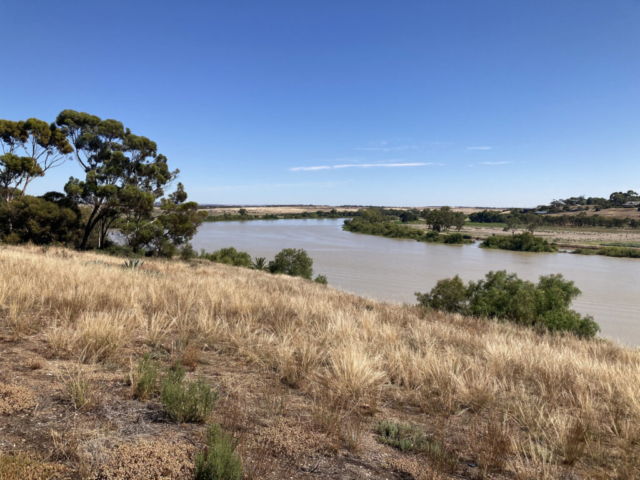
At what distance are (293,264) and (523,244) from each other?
44098 mm

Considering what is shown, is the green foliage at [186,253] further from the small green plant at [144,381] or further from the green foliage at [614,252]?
the green foliage at [614,252]

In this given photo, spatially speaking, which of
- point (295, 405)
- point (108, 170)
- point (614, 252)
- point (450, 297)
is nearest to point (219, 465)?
point (295, 405)

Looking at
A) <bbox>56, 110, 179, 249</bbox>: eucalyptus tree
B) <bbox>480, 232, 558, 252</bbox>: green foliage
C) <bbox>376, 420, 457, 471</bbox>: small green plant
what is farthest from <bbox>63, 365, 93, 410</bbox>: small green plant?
<bbox>480, 232, 558, 252</bbox>: green foliage

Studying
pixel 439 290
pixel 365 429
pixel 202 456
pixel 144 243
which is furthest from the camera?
pixel 144 243

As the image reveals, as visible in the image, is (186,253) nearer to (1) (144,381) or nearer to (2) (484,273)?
(1) (144,381)

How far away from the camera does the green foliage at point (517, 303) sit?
11.7m

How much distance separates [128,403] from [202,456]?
1.08 meters

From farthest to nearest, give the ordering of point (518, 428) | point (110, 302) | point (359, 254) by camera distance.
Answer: point (359, 254), point (110, 302), point (518, 428)

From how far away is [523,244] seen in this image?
184 feet

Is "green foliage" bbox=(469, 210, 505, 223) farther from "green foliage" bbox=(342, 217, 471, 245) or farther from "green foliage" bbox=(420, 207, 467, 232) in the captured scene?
"green foliage" bbox=(342, 217, 471, 245)

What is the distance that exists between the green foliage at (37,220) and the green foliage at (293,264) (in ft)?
45.9

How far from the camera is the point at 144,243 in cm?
2603

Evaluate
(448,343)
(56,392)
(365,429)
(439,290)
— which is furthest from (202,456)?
(439,290)

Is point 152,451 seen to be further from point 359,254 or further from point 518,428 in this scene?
point 359,254
